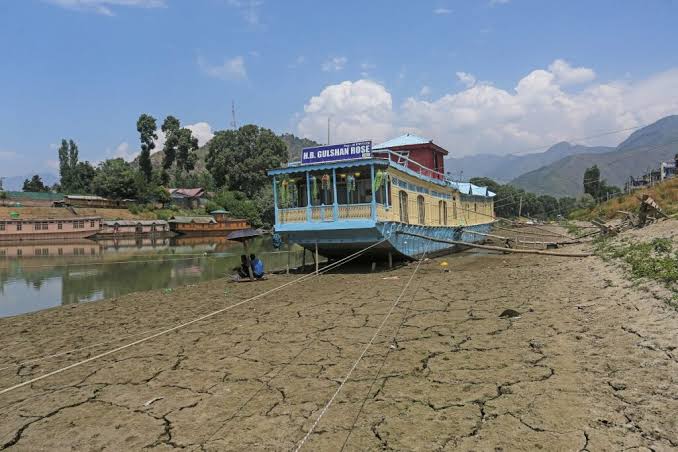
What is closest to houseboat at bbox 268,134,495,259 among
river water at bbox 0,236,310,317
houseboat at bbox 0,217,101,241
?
river water at bbox 0,236,310,317

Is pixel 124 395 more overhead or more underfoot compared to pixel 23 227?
more underfoot

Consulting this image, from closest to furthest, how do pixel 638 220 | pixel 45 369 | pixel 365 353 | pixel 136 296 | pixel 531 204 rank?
pixel 365 353 < pixel 45 369 < pixel 136 296 < pixel 638 220 < pixel 531 204

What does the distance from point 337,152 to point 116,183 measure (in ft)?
172

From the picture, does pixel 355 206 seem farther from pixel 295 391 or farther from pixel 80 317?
pixel 295 391

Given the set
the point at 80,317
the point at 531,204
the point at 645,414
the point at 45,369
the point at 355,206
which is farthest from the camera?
the point at 531,204

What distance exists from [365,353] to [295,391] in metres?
1.32

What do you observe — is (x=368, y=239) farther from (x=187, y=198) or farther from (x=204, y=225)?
(x=187, y=198)

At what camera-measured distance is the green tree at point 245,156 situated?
205 ft

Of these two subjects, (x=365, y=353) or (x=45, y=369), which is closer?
(x=365, y=353)

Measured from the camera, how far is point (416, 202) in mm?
17750

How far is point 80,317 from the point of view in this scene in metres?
10.1

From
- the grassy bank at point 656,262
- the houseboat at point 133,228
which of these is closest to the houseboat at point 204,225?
the houseboat at point 133,228

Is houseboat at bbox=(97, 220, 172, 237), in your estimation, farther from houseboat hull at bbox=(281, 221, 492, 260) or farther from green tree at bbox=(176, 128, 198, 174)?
houseboat hull at bbox=(281, 221, 492, 260)

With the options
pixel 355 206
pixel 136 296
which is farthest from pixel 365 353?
pixel 136 296
